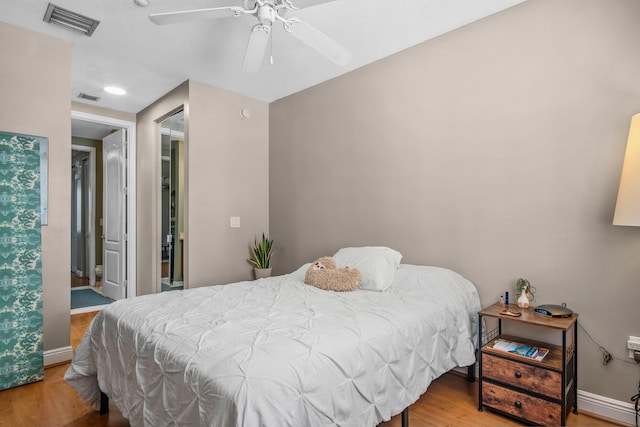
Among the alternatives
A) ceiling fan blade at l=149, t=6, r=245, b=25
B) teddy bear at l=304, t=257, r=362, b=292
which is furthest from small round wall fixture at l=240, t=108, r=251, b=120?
teddy bear at l=304, t=257, r=362, b=292

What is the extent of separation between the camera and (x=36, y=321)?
251 centimetres

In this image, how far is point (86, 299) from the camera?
496cm

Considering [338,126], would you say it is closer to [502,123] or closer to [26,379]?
[502,123]

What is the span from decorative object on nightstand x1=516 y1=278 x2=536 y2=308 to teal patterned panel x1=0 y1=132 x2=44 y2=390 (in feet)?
10.9

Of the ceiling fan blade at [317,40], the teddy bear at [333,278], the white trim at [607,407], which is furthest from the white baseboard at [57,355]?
the white trim at [607,407]

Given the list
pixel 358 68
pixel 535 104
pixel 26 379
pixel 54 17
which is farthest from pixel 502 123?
pixel 26 379

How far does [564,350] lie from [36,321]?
11.2 feet

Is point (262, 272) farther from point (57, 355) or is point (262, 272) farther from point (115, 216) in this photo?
point (115, 216)

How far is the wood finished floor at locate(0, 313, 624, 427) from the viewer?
1.96 m

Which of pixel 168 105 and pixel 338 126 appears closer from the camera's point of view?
pixel 338 126

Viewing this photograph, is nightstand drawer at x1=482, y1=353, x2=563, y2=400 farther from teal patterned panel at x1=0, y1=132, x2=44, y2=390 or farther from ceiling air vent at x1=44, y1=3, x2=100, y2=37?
ceiling air vent at x1=44, y1=3, x2=100, y2=37

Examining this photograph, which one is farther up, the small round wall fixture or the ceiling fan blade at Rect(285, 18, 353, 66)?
the small round wall fixture

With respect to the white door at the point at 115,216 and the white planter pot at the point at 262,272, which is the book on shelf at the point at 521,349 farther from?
the white door at the point at 115,216

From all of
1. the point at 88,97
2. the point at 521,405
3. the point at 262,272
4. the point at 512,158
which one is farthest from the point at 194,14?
the point at 88,97
